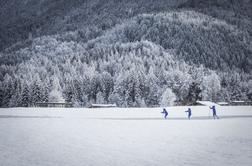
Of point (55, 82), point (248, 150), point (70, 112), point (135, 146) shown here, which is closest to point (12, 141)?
point (135, 146)

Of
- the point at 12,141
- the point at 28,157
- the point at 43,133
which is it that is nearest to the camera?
the point at 28,157

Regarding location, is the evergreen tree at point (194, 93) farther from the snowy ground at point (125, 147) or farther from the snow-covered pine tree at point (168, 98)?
the snowy ground at point (125, 147)

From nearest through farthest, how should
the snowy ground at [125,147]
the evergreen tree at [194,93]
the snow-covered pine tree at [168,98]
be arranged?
the snowy ground at [125,147]
the evergreen tree at [194,93]
the snow-covered pine tree at [168,98]

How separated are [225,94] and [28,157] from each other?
131698 mm

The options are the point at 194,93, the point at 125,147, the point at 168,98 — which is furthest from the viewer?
the point at 168,98

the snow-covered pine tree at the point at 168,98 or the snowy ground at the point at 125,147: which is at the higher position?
the snow-covered pine tree at the point at 168,98

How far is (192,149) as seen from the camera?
24688 mm

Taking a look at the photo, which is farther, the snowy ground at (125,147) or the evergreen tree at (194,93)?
the evergreen tree at (194,93)

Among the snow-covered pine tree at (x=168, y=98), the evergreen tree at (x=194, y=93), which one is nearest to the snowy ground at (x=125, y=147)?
the evergreen tree at (x=194, y=93)

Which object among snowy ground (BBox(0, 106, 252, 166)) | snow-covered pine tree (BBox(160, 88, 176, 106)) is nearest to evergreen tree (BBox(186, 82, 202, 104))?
snow-covered pine tree (BBox(160, 88, 176, 106))

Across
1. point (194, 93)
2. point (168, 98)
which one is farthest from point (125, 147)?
point (168, 98)

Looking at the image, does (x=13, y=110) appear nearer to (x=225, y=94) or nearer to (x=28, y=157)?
(x=28, y=157)

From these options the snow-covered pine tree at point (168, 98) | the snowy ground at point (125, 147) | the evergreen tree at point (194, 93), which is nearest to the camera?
the snowy ground at point (125, 147)

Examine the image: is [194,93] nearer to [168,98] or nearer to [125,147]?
[168,98]
